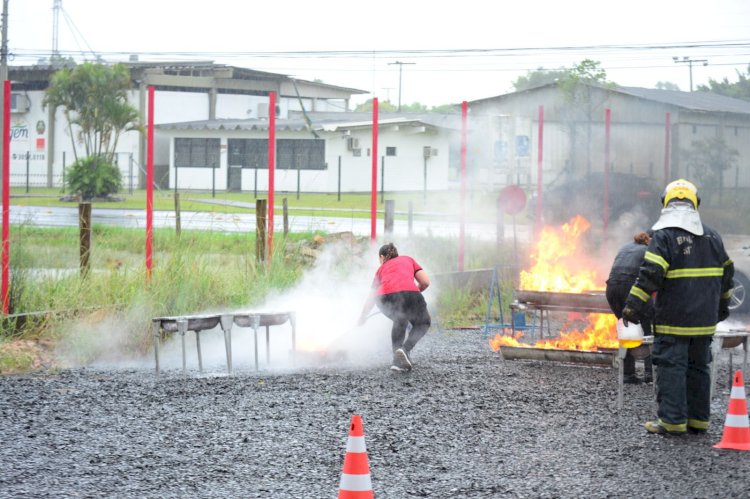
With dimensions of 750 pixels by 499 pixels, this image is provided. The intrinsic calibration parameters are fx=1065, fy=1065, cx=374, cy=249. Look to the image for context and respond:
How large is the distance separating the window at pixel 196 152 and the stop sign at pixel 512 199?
28872mm

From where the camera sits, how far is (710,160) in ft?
82.5

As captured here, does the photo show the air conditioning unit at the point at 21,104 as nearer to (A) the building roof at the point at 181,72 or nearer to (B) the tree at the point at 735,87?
(A) the building roof at the point at 181,72

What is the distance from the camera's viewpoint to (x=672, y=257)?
8.09 metres

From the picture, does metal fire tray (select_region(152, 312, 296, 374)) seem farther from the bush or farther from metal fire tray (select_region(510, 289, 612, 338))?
the bush

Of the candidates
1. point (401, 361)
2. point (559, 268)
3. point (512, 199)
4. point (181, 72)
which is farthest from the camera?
point (181, 72)

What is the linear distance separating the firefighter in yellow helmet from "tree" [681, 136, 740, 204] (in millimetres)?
16937

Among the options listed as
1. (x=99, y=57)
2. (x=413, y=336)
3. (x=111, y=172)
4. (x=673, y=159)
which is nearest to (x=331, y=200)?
(x=111, y=172)

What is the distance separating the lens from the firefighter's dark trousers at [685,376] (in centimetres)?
791

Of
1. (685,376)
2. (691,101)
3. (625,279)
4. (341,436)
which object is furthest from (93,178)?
(685,376)

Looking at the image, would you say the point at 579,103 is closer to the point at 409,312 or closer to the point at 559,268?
the point at 559,268

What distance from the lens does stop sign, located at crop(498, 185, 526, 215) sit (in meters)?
17.0

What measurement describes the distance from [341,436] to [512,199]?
9.94 metres

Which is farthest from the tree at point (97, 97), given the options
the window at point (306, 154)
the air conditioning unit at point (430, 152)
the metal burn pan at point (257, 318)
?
the metal burn pan at point (257, 318)

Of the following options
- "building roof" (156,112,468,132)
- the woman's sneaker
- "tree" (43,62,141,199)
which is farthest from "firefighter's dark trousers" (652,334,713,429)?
"tree" (43,62,141,199)
